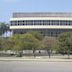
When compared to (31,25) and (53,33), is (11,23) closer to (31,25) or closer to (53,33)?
(31,25)

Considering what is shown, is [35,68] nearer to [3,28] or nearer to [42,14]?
[42,14]

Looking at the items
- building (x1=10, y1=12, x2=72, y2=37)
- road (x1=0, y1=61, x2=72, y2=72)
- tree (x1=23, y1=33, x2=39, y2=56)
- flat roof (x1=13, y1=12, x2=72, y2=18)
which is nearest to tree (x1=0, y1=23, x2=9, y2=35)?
building (x1=10, y1=12, x2=72, y2=37)

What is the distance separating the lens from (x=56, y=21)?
349ft

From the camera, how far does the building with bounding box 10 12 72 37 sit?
105m

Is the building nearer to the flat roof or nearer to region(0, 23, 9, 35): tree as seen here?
the flat roof

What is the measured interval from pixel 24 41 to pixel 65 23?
4407cm

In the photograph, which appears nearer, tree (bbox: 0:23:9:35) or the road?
the road

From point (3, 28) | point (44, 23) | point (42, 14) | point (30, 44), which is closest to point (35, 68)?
point (30, 44)

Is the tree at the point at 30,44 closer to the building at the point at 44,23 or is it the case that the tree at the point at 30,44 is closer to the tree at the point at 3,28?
the building at the point at 44,23

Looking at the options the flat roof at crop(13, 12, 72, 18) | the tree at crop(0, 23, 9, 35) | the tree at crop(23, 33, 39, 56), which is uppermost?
the flat roof at crop(13, 12, 72, 18)

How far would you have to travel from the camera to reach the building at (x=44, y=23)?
105062mm

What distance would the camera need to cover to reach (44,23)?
4183 inches

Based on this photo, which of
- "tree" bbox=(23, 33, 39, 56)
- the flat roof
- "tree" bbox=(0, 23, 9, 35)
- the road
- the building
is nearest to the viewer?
the road

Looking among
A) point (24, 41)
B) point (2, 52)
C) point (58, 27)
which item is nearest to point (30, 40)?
point (24, 41)
